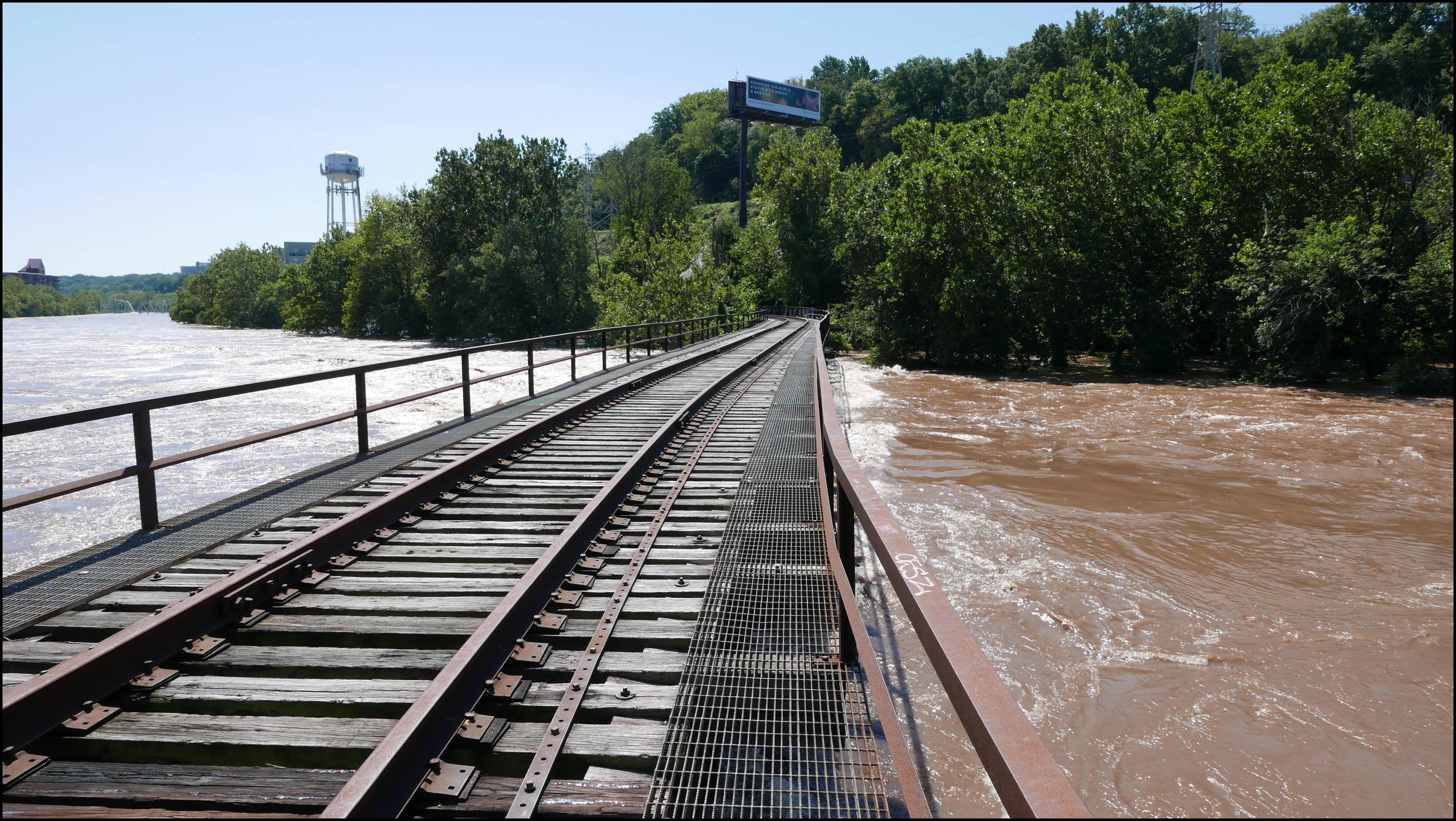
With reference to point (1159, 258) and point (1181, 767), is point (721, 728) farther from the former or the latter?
point (1159, 258)

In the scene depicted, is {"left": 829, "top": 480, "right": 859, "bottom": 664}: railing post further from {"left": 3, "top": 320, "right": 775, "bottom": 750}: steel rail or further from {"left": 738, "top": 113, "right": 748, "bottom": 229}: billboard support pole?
{"left": 738, "top": 113, "right": 748, "bottom": 229}: billboard support pole

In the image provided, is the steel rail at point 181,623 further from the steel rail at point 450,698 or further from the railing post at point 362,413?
the railing post at point 362,413

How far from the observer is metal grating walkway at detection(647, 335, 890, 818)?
3.12m

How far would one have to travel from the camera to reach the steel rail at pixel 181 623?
11.3 ft

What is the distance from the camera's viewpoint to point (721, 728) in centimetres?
358

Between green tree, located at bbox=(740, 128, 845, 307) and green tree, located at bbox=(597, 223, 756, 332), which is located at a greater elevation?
green tree, located at bbox=(740, 128, 845, 307)

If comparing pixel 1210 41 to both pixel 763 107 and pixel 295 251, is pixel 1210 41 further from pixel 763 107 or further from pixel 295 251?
pixel 295 251

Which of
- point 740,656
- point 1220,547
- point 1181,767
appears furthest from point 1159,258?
point 740,656

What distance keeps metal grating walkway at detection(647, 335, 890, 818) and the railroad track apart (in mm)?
132

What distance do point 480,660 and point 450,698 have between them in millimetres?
388

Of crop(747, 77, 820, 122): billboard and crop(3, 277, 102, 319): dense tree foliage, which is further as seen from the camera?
crop(3, 277, 102, 319): dense tree foliage

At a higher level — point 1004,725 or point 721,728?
point 1004,725

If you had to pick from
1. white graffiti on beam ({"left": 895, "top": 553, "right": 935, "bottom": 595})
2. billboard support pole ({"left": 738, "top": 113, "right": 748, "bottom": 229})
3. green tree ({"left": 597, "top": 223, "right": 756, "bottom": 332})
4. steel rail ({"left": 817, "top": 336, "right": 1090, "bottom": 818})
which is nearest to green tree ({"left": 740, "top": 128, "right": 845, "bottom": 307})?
green tree ({"left": 597, "top": 223, "right": 756, "bottom": 332})

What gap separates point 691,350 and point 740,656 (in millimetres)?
23312
